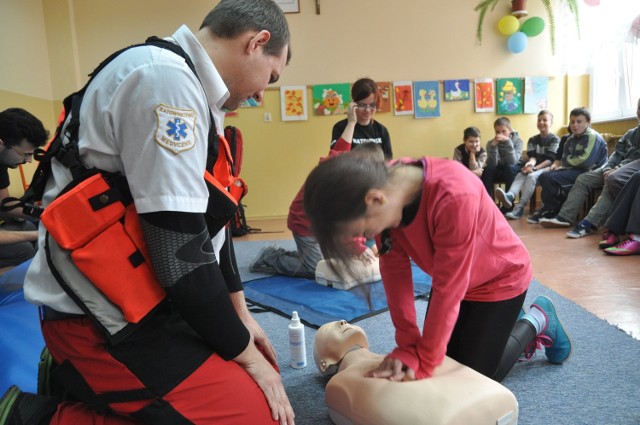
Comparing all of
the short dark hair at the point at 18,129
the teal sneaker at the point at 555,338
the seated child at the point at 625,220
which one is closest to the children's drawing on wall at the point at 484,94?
the seated child at the point at 625,220

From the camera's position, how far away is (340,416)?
43.2 inches

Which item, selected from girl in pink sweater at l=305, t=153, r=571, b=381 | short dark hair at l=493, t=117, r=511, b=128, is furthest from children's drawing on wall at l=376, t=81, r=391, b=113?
girl in pink sweater at l=305, t=153, r=571, b=381

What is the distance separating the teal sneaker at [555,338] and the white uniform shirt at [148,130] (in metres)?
1.16

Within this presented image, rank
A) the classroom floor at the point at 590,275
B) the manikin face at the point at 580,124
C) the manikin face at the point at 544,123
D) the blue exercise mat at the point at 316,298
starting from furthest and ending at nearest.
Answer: the manikin face at the point at 544,123 < the manikin face at the point at 580,124 < the blue exercise mat at the point at 316,298 < the classroom floor at the point at 590,275

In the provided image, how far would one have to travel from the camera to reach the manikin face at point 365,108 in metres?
3.03

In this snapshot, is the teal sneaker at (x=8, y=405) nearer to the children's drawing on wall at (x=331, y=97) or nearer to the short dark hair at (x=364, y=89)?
the short dark hair at (x=364, y=89)

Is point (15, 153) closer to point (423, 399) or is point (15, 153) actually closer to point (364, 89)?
point (364, 89)

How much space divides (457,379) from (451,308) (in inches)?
6.8

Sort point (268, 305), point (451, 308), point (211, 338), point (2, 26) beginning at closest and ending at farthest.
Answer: point (211, 338)
point (451, 308)
point (268, 305)
point (2, 26)

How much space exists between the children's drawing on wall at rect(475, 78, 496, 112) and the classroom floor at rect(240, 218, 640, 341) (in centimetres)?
194

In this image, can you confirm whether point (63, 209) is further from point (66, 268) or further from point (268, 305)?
point (268, 305)

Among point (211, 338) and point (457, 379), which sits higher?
point (211, 338)

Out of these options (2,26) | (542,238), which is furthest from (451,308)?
(2,26)

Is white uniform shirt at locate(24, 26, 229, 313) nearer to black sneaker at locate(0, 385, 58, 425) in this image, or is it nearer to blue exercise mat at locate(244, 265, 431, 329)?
black sneaker at locate(0, 385, 58, 425)
